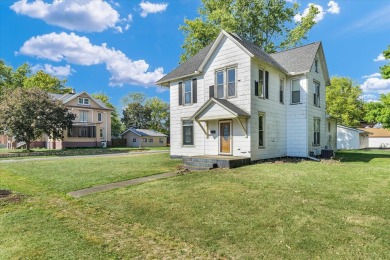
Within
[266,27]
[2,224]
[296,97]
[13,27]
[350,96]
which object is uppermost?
[266,27]

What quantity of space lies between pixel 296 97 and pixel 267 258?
1409 cm

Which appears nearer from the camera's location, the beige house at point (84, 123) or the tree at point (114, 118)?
the beige house at point (84, 123)

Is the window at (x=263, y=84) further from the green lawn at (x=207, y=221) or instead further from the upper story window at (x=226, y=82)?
the green lawn at (x=207, y=221)

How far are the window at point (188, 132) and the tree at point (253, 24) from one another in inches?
638

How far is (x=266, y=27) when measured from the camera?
2905cm

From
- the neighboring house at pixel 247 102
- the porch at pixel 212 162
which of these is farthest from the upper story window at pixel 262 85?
the porch at pixel 212 162

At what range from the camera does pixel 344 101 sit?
1615 inches

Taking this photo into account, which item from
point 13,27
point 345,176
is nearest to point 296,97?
point 345,176

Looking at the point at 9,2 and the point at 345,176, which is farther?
the point at 9,2

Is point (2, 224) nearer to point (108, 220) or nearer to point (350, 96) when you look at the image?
point (108, 220)

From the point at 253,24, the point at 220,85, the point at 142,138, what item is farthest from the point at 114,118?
the point at 220,85

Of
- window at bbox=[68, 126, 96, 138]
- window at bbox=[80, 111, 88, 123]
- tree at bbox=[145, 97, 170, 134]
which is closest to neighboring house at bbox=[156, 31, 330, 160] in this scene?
window at bbox=[68, 126, 96, 138]

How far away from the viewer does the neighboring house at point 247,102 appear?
12875 mm

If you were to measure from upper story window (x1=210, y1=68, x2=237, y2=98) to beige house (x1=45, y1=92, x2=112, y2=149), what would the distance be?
1156 inches
